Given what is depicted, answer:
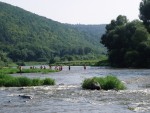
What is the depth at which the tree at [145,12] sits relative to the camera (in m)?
145

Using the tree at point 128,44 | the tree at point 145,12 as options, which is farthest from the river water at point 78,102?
the tree at point 145,12

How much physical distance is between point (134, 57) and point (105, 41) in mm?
26117

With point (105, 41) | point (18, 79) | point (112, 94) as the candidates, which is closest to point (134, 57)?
point (105, 41)

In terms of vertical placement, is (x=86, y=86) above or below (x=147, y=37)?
below

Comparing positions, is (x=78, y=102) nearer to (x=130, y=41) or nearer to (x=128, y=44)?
(x=130, y=41)

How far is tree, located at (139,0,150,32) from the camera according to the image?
144625 millimetres

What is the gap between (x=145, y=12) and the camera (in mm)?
146375

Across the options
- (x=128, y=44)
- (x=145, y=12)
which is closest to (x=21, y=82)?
(x=128, y=44)

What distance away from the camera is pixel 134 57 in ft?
404

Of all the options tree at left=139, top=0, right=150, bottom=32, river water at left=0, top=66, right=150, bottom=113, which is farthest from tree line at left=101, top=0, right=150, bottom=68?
river water at left=0, top=66, right=150, bottom=113

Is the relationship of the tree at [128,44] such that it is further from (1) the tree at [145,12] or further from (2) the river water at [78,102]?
(2) the river water at [78,102]

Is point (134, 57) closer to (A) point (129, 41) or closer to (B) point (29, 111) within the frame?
(A) point (129, 41)

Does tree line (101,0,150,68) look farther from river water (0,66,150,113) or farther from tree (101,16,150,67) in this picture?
river water (0,66,150,113)

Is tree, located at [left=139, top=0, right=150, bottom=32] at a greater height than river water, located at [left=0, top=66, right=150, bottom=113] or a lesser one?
greater
